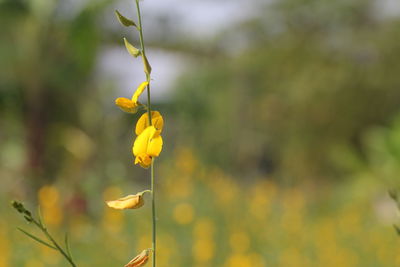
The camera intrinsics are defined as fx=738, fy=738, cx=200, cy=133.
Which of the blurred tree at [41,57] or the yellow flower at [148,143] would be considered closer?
the yellow flower at [148,143]

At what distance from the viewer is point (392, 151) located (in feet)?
33.6

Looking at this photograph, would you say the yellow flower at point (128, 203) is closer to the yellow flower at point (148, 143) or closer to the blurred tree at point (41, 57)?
the yellow flower at point (148, 143)

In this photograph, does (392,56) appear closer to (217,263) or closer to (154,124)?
(217,263)

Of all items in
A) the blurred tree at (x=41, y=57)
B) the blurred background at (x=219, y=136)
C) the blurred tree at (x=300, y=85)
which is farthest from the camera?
the blurred tree at (x=300, y=85)

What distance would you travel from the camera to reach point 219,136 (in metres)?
15.5

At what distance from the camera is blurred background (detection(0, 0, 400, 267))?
426 centimetres

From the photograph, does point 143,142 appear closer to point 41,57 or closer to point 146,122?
point 146,122

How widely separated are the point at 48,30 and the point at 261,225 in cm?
462

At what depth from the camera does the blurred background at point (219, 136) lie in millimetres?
4262

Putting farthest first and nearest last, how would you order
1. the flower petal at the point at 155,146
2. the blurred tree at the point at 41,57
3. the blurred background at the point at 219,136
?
the blurred tree at the point at 41,57
the blurred background at the point at 219,136
the flower petal at the point at 155,146

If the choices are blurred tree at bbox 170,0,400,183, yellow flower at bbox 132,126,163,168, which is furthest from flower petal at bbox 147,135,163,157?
blurred tree at bbox 170,0,400,183

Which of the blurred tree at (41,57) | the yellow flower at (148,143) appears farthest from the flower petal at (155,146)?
the blurred tree at (41,57)

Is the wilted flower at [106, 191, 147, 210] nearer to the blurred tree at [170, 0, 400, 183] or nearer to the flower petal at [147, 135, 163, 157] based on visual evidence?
the flower petal at [147, 135, 163, 157]

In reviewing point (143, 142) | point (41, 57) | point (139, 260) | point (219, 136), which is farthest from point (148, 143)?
point (219, 136)
